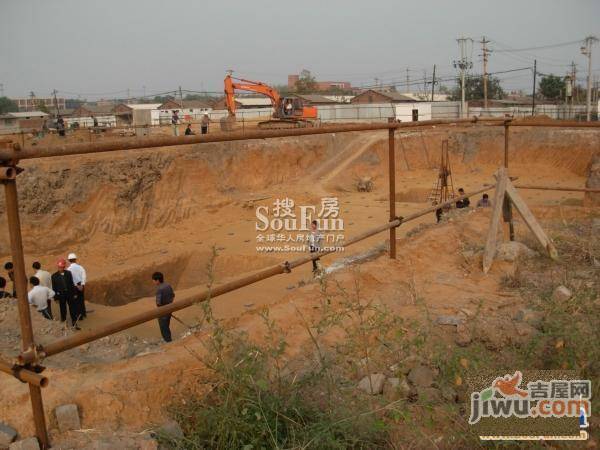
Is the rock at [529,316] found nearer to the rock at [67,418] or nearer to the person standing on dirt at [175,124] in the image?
the rock at [67,418]

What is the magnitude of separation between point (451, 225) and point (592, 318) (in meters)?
3.81

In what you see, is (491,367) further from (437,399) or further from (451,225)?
(451,225)

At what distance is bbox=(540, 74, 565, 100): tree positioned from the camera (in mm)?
53153

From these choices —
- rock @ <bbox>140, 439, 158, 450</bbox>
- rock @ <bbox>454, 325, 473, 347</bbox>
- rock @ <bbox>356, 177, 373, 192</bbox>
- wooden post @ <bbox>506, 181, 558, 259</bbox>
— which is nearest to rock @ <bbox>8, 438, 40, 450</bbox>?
rock @ <bbox>140, 439, 158, 450</bbox>

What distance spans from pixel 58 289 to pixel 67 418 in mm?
6455

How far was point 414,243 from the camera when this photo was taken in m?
6.63

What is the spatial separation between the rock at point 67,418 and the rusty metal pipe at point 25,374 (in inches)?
14.8

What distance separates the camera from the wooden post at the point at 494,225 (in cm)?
582

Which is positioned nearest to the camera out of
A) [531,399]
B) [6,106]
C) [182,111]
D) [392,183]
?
[531,399]

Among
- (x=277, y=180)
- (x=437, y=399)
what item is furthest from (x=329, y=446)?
(x=277, y=180)

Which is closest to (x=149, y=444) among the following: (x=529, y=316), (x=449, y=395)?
(x=449, y=395)

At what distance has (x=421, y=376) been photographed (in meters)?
3.38

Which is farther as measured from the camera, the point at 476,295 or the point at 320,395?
the point at 476,295

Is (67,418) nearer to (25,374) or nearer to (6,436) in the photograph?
(6,436)
